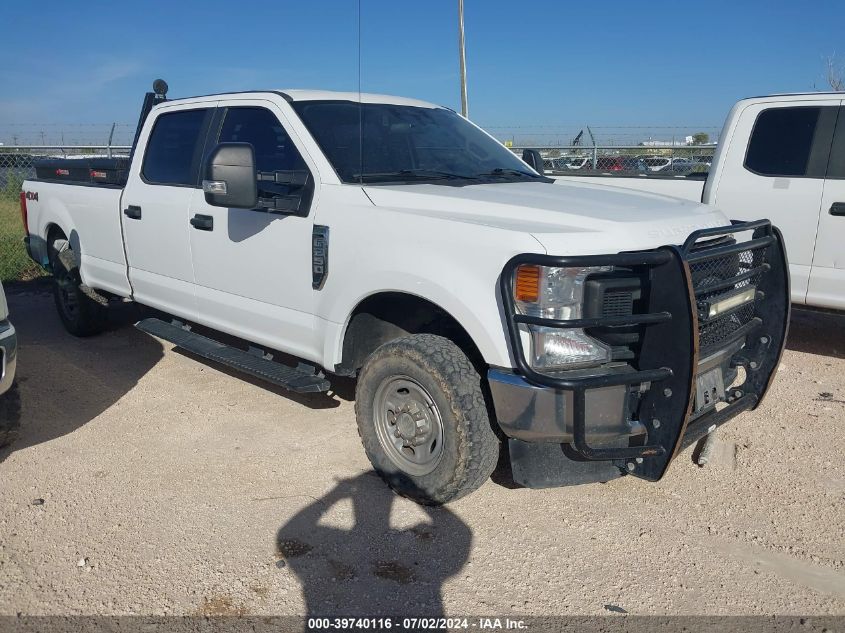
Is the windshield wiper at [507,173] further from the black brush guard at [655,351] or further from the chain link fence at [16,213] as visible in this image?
the chain link fence at [16,213]

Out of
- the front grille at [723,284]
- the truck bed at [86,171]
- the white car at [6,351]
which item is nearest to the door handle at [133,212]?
the truck bed at [86,171]

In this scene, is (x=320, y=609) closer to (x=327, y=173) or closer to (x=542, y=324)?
(x=542, y=324)

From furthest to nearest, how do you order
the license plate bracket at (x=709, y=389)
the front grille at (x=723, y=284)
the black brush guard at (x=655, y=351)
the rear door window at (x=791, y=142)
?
the rear door window at (x=791, y=142)
the license plate bracket at (x=709, y=389)
the front grille at (x=723, y=284)
the black brush guard at (x=655, y=351)

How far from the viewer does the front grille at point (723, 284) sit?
328 cm

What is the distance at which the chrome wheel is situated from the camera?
361cm

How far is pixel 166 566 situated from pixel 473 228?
2.01 meters

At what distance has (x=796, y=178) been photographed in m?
6.02

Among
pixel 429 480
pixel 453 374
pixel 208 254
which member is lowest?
pixel 429 480

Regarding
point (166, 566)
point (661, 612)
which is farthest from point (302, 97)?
point (661, 612)

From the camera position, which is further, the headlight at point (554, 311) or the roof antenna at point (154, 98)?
the roof antenna at point (154, 98)

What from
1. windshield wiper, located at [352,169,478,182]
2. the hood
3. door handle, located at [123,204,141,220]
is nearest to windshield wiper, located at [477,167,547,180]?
windshield wiper, located at [352,169,478,182]

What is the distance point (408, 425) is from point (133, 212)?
3.01m

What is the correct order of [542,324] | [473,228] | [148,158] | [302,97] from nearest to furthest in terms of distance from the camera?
[542,324] → [473,228] → [302,97] → [148,158]

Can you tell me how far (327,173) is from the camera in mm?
4059
